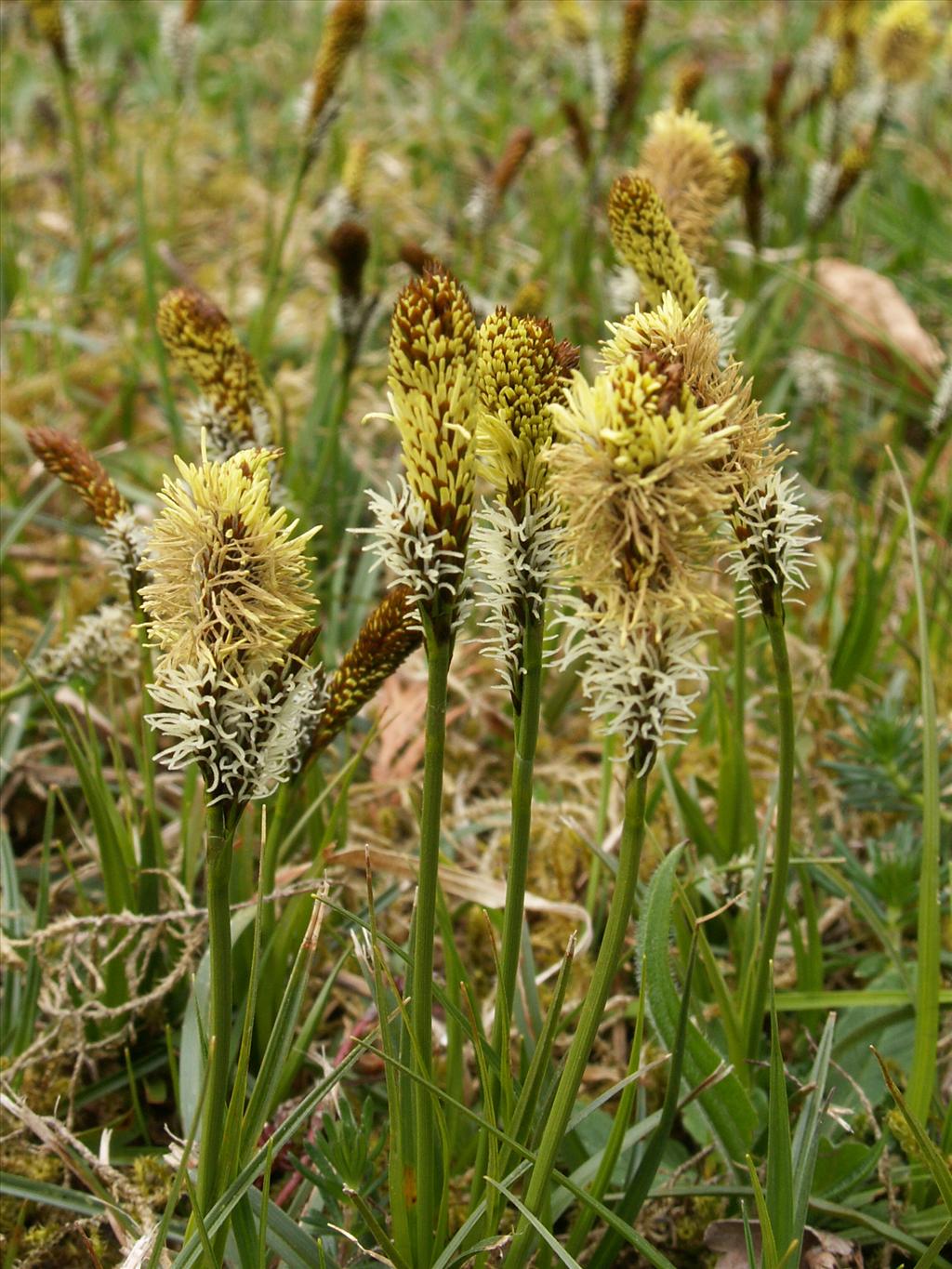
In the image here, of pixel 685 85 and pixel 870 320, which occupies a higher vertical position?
pixel 685 85

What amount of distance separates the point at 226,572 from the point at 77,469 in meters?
0.68

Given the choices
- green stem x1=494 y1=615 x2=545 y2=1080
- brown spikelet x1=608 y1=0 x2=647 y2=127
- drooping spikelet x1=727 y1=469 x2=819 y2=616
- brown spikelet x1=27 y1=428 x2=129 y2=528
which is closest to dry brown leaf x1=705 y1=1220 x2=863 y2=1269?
green stem x1=494 y1=615 x2=545 y2=1080

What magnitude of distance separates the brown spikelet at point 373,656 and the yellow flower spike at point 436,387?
0.27 meters

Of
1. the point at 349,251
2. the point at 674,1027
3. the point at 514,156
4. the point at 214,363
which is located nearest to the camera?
the point at 674,1027

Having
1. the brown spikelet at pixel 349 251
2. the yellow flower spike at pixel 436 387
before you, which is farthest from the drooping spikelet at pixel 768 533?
the brown spikelet at pixel 349 251

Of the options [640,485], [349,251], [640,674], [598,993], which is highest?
[349,251]

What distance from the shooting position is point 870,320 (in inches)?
154

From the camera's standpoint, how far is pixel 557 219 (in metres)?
4.14

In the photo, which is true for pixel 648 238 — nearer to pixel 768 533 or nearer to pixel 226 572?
pixel 768 533

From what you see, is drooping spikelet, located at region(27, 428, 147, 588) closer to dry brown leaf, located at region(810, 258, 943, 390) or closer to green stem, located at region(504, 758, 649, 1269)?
green stem, located at region(504, 758, 649, 1269)

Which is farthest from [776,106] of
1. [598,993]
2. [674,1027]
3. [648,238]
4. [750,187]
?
[598,993]

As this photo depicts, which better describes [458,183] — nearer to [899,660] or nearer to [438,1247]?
[899,660]

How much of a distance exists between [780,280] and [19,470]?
6.98 feet

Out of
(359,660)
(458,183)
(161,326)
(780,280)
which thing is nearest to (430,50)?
(458,183)
